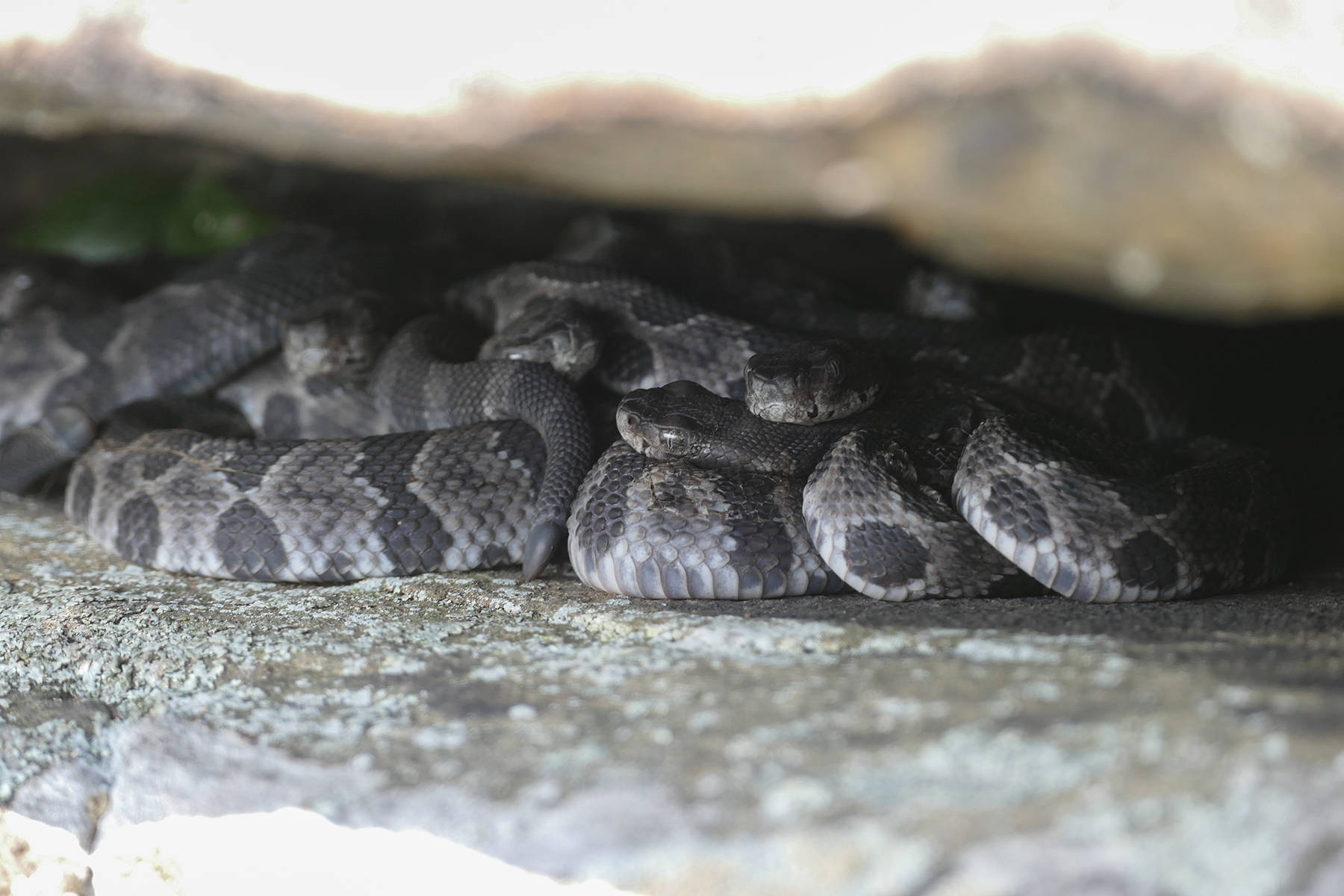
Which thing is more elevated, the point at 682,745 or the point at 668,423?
the point at 668,423

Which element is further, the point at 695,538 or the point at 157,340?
the point at 157,340

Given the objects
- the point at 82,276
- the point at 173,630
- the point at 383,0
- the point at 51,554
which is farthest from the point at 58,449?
the point at 383,0

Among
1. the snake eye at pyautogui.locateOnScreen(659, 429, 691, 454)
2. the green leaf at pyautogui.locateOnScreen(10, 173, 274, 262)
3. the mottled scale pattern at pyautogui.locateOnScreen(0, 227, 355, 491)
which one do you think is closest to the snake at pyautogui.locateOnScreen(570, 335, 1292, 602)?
the snake eye at pyautogui.locateOnScreen(659, 429, 691, 454)

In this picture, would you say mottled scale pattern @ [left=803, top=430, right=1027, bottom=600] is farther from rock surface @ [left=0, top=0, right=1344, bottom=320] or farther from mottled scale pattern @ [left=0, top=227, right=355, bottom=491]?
mottled scale pattern @ [left=0, top=227, right=355, bottom=491]

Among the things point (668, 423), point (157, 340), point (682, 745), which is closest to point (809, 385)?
point (668, 423)

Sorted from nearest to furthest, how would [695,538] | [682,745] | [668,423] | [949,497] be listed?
[682,745]
[695,538]
[949,497]
[668,423]

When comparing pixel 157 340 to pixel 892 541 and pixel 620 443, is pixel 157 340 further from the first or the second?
pixel 892 541

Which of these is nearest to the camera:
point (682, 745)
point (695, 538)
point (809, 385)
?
point (682, 745)

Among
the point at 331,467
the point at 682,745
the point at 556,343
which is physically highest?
the point at 556,343
